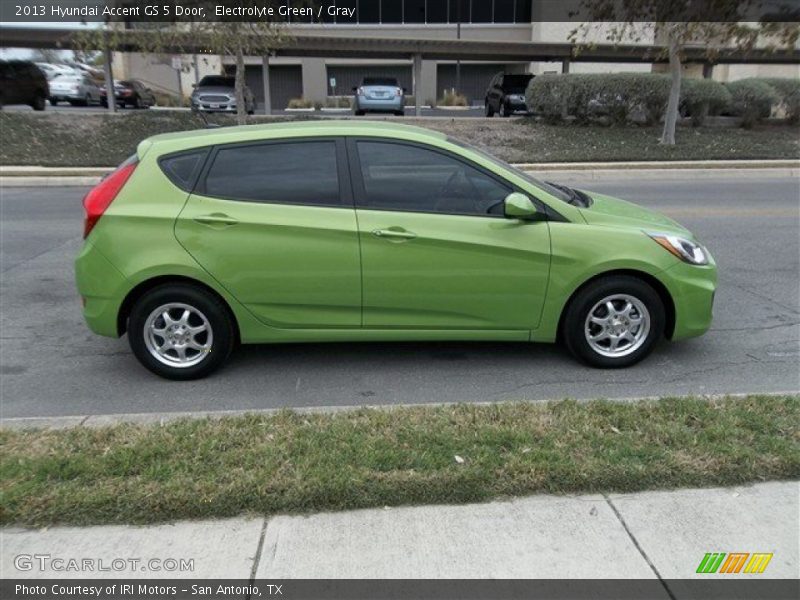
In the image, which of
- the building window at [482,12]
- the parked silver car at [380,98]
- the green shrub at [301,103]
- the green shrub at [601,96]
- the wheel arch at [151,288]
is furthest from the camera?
the building window at [482,12]

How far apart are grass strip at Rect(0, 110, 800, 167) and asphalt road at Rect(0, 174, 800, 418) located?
10589 millimetres

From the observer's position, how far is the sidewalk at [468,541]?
2.54 m

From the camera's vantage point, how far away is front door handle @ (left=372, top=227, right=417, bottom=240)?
4.16 m

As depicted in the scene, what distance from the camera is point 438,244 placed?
165 inches

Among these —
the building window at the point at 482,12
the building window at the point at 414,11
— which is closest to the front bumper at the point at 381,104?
the building window at the point at 414,11

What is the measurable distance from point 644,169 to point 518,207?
1290cm

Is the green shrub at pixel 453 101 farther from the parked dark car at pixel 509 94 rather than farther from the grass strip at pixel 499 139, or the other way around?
the grass strip at pixel 499 139

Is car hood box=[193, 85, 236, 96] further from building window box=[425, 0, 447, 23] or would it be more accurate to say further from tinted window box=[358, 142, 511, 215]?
building window box=[425, 0, 447, 23]

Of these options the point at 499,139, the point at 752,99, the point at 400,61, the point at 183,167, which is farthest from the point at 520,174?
the point at 400,61

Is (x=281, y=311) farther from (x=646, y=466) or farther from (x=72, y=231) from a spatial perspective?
(x=72, y=231)

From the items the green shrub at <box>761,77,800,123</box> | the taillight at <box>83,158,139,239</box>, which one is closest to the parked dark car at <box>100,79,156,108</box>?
the green shrub at <box>761,77,800,123</box>

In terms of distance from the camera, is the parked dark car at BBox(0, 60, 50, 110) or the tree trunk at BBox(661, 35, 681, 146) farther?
the parked dark car at BBox(0, 60, 50, 110)

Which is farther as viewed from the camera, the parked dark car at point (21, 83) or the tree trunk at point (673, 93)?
the parked dark car at point (21, 83)

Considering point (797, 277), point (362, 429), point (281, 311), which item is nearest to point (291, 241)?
point (281, 311)
